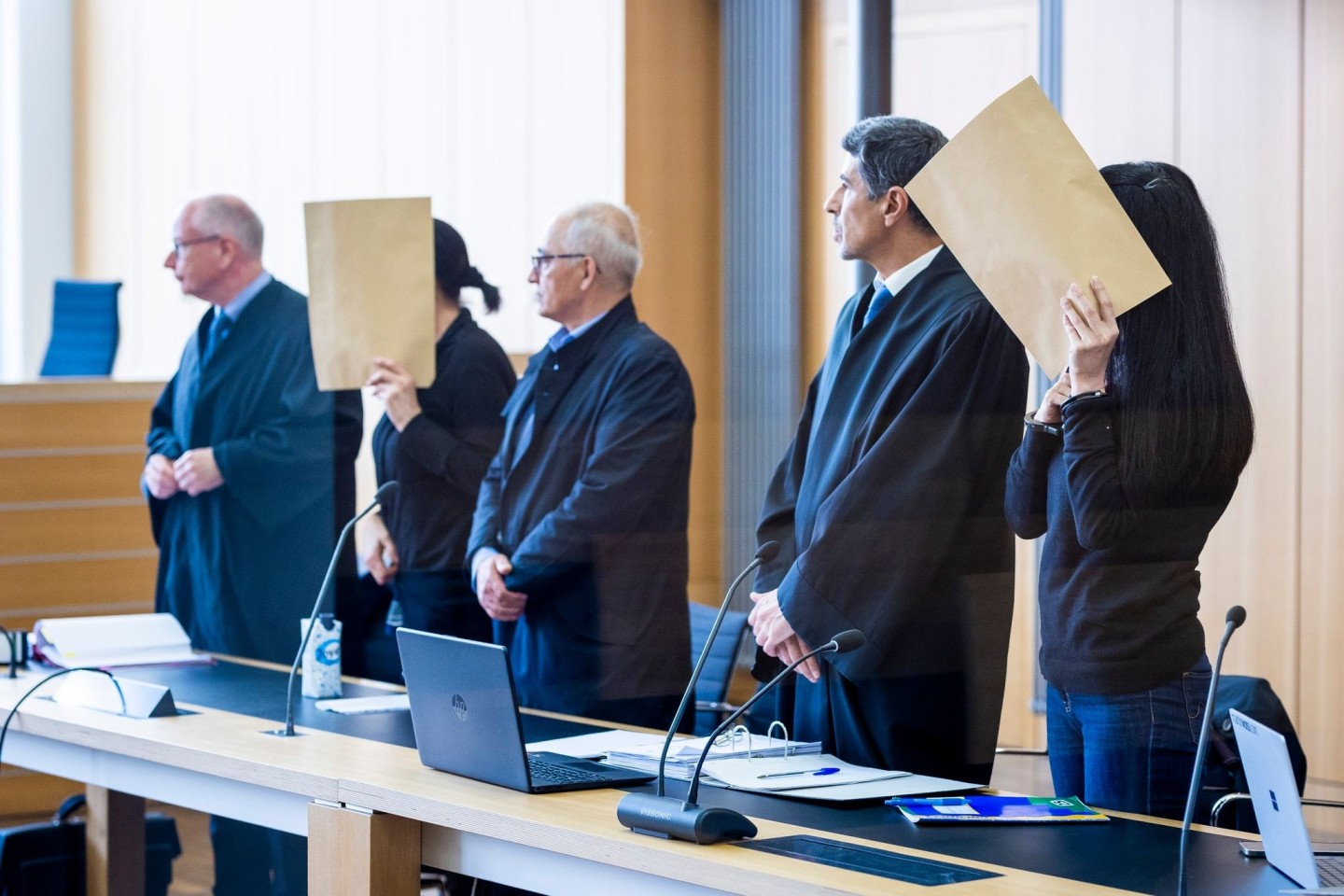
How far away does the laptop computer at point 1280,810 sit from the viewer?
1.34 meters

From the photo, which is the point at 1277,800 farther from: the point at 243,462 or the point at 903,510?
the point at 243,462

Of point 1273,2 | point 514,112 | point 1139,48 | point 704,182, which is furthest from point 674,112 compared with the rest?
point 1273,2

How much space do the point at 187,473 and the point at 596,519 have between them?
40.4 inches

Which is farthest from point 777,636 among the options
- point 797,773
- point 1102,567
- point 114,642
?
point 114,642

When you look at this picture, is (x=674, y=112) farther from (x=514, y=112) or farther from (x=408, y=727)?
(x=408, y=727)

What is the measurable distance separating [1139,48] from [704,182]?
1.08 m

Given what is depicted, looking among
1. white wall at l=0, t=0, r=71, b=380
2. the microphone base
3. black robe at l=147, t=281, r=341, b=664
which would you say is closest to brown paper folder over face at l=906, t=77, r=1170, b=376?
the microphone base

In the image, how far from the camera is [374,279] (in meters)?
3.15

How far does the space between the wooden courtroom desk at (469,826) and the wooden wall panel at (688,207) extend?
1.16m

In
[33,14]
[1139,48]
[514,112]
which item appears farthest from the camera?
[33,14]

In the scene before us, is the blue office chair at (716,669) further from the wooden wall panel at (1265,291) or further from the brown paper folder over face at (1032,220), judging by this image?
the brown paper folder over face at (1032,220)

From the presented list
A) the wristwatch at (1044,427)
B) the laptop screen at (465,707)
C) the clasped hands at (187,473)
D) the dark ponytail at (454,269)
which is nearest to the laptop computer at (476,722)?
the laptop screen at (465,707)

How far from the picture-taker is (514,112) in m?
4.24

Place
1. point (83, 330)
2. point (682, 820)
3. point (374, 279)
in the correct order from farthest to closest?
1. point (83, 330)
2. point (374, 279)
3. point (682, 820)
